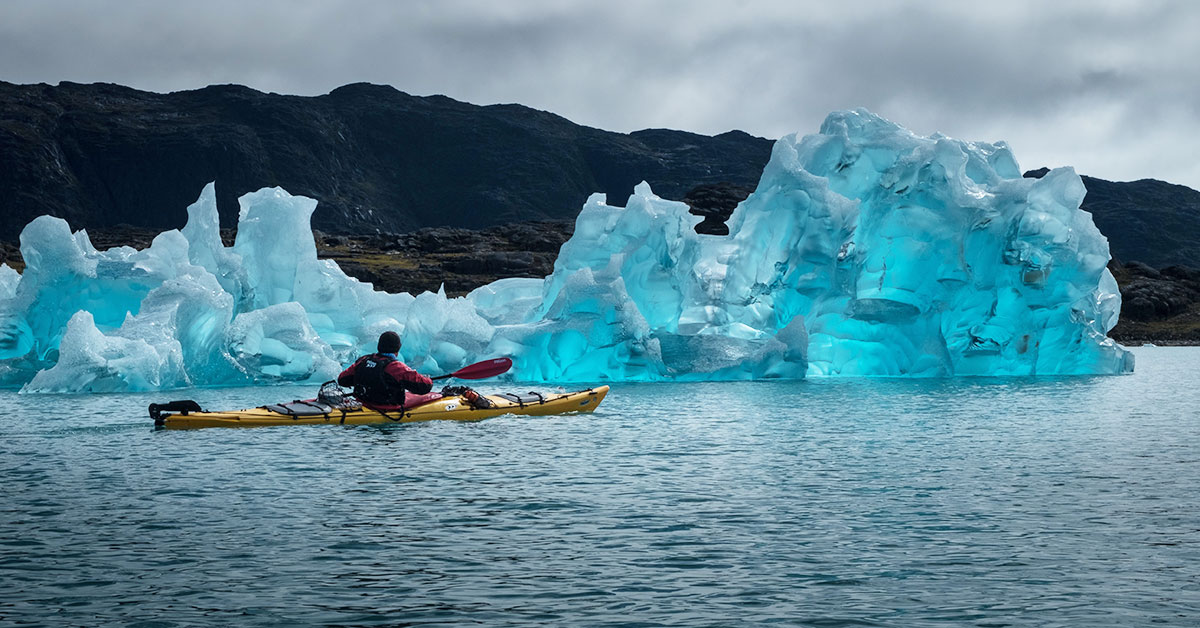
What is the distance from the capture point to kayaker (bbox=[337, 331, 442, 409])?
23500 mm

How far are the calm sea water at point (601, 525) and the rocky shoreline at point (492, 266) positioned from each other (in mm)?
73876

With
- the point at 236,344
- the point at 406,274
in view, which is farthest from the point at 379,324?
the point at 406,274

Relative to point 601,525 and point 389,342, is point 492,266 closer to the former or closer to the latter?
point 389,342

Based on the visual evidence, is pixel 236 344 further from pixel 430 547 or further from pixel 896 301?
pixel 430 547

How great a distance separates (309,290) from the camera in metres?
41.6

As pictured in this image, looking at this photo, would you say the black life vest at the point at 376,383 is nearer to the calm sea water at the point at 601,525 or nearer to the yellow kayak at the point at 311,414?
the yellow kayak at the point at 311,414

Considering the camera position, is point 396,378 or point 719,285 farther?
point 719,285

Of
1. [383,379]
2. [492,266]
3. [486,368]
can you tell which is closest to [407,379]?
[383,379]

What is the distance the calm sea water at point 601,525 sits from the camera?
977cm

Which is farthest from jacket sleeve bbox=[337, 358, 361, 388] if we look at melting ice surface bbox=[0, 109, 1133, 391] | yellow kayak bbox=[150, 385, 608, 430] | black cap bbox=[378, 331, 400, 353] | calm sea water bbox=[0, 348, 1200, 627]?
melting ice surface bbox=[0, 109, 1133, 391]

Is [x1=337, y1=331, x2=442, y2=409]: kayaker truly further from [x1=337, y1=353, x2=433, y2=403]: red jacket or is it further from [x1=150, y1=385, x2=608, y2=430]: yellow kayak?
[x1=150, y1=385, x2=608, y2=430]: yellow kayak

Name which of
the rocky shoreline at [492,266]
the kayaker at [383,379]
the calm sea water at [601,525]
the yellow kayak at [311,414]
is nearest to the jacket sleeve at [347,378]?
the kayaker at [383,379]

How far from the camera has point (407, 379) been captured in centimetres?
2372

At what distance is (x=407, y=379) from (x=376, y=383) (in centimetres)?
62
